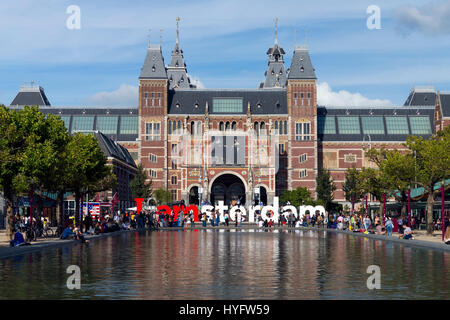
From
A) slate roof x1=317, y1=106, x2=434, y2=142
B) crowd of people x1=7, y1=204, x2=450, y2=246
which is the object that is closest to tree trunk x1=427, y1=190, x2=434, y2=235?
crowd of people x1=7, y1=204, x2=450, y2=246

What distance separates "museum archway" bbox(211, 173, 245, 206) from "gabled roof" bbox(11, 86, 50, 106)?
138 feet

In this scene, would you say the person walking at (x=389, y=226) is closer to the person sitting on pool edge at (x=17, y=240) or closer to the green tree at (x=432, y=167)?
the green tree at (x=432, y=167)

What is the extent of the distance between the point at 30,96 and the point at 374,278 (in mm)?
135937

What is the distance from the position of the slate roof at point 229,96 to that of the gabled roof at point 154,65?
5.67 meters

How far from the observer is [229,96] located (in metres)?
140

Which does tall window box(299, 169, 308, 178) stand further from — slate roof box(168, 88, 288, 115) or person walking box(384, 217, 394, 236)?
person walking box(384, 217, 394, 236)

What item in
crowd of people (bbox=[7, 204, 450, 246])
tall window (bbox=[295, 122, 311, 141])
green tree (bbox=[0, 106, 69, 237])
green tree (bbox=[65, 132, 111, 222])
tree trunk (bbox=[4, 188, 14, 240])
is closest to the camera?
green tree (bbox=[0, 106, 69, 237])

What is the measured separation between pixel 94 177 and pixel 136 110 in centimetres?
8460

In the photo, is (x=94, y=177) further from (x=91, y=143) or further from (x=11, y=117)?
(x=11, y=117)

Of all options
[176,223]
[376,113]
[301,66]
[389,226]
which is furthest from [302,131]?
[389,226]

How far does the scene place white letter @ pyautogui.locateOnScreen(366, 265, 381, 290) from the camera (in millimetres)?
18094

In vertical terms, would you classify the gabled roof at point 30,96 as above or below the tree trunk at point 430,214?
above

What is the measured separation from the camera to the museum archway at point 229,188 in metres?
137

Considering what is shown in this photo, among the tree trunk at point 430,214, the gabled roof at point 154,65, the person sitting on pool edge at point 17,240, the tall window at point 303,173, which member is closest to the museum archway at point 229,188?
the tall window at point 303,173
